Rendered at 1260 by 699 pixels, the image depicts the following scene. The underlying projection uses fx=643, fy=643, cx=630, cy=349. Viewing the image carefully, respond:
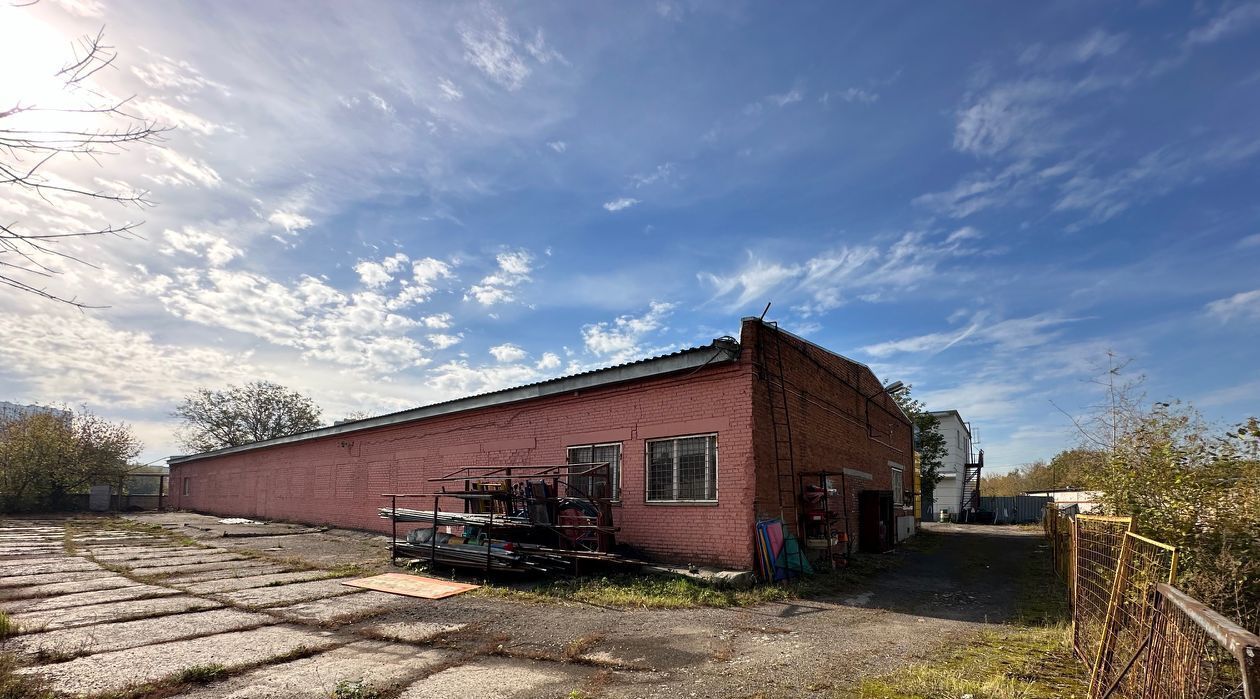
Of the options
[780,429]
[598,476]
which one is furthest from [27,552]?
[780,429]

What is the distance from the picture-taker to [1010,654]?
6.21 m

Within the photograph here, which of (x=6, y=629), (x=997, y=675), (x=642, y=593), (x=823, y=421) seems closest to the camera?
(x=997, y=675)

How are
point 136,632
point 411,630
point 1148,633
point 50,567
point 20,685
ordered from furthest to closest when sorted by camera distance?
point 50,567 → point 411,630 → point 136,632 → point 20,685 → point 1148,633

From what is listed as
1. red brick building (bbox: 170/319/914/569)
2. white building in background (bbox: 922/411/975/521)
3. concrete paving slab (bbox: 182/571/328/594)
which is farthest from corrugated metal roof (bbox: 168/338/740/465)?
white building in background (bbox: 922/411/975/521)

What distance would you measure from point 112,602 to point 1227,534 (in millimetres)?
11818

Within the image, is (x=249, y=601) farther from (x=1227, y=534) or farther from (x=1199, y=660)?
(x=1227, y=534)

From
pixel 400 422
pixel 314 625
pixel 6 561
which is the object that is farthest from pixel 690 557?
pixel 6 561

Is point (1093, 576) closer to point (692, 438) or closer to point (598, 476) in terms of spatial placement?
point (692, 438)

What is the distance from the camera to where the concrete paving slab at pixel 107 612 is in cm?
716

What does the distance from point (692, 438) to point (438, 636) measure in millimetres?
5415

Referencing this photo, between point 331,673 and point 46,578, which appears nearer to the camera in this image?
point 331,673

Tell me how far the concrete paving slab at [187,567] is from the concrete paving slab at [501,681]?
8422 millimetres

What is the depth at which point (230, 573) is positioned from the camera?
11.3 metres

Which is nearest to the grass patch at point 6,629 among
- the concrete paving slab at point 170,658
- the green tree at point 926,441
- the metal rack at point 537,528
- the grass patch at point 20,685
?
the grass patch at point 20,685
